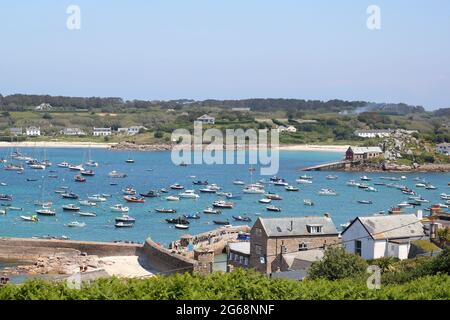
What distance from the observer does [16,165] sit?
75125mm

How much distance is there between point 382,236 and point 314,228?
98.0 inches

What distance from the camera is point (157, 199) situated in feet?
162

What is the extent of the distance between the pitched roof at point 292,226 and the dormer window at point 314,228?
62 millimetres

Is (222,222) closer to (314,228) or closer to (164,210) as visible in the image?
(164,210)

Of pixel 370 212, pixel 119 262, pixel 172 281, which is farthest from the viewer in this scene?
pixel 370 212

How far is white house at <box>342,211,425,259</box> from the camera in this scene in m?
19.8

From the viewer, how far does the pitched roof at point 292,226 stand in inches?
829

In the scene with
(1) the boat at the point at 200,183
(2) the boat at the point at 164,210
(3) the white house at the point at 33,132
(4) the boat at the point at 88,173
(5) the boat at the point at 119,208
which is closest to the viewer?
(5) the boat at the point at 119,208

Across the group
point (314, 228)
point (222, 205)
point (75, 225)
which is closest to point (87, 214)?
point (75, 225)

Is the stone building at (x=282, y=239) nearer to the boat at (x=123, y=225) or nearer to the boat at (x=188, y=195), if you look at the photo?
the boat at (x=123, y=225)

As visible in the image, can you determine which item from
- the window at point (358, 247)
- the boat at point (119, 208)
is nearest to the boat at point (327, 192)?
the boat at point (119, 208)
